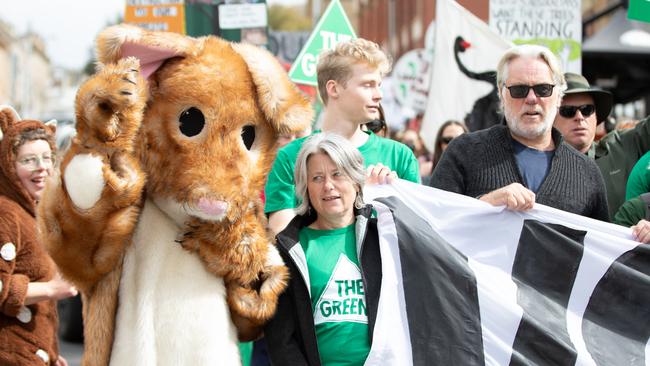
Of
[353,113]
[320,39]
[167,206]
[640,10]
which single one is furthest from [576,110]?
[320,39]

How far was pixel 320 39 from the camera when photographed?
8.00 m

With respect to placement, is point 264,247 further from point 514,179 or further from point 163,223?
point 514,179

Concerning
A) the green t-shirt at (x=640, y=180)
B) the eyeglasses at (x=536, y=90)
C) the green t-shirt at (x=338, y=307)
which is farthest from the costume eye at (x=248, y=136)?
the green t-shirt at (x=640, y=180)

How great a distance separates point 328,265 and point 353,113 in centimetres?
102

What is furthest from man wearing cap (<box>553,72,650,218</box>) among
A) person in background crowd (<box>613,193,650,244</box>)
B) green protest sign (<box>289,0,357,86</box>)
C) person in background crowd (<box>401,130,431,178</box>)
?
person in background crowd (<box>401,130,431,178</box>)

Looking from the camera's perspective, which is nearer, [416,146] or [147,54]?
[147,54]

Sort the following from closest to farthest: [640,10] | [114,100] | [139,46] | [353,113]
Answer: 1. [114,100]
2. [139,46]
3. [353,113]
4. [640,10]

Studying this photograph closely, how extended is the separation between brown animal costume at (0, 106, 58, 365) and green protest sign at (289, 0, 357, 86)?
3.27 meters

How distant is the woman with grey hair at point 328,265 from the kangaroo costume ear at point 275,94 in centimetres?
15

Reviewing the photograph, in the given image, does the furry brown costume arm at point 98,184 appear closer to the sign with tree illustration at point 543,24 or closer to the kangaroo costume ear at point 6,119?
the kangaroo costume ear at point 6,119

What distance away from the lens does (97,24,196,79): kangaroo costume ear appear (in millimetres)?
3508

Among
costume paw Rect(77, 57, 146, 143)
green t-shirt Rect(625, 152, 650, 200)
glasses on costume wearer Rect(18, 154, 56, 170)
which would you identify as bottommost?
green t-shirt Rect(625, 152, 650, 200)

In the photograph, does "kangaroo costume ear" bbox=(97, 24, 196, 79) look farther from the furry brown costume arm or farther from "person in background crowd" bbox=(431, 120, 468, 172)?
"person in background crowd" bbox=(431, 120, 468, 172)

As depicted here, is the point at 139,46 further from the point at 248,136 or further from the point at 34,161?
the point at 34,161
